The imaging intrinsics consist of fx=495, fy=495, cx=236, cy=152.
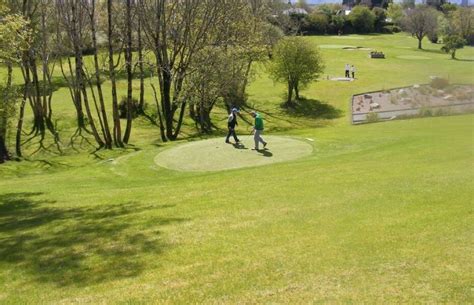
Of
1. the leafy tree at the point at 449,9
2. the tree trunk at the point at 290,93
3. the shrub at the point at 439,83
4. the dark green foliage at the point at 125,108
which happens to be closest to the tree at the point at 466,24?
the shrub at the point at 439,83

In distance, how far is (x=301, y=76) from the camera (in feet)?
185

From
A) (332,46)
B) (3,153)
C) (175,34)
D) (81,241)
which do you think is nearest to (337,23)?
(332,46)

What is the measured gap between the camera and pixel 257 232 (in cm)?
1238

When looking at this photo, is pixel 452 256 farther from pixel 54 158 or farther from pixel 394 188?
pixel 54 158

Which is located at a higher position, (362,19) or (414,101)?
(362,19)

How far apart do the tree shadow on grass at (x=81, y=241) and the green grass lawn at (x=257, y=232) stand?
0.18 feet

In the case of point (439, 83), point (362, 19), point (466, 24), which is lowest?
point (439, 83)

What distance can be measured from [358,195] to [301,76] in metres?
42.8

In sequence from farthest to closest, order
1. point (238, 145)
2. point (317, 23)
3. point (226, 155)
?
point (317, 23)
point (238, 145)
point (226, 155)

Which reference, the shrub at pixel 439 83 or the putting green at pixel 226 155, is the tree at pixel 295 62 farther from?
the putting green at pixel 226 155

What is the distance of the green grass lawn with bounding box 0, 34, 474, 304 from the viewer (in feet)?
29.9

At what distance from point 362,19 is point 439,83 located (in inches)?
3581

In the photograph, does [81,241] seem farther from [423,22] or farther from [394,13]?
[394,13]

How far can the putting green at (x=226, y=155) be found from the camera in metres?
22.9
